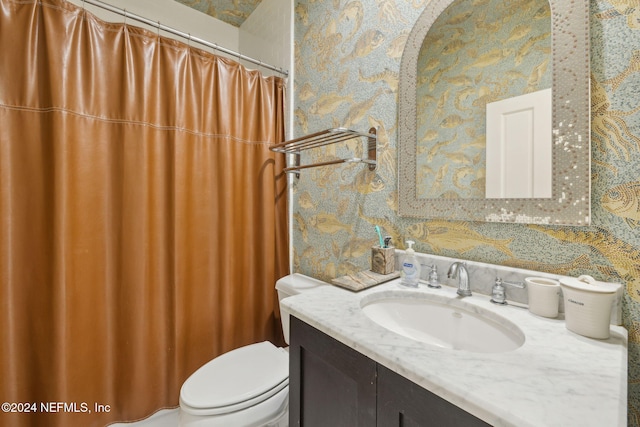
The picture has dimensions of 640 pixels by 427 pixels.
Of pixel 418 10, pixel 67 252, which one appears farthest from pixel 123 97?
pixel 418 10

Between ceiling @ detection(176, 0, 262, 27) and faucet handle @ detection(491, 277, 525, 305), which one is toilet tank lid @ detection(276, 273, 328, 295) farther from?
ceiling @ detection(176, 0, 262, 27)

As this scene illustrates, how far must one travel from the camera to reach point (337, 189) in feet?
4.50

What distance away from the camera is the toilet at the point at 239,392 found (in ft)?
3.02

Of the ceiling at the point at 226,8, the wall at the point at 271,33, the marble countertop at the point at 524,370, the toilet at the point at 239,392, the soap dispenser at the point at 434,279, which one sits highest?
the ceiling at the point at 226,8

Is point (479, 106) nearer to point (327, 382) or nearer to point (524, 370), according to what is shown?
point (524, 370)

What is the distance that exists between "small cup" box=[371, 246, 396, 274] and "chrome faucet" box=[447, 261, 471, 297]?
22 cm

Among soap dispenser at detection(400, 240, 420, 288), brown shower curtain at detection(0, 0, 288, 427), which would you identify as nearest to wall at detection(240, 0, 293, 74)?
brown shower curtain at detection(0, 0, 288, 427)

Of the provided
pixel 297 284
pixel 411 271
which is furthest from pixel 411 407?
pixel 297 284

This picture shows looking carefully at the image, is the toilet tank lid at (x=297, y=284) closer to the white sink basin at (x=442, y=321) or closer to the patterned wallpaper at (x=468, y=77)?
the white sink basin at (x=442, y=321)

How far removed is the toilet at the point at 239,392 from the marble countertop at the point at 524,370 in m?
0.36

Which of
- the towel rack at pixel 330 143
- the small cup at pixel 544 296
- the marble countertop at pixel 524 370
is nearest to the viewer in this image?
the marble countertop at pixel 524 370

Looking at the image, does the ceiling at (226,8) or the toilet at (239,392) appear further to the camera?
the ceiling at (226,8)

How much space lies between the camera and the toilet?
3.02 ft

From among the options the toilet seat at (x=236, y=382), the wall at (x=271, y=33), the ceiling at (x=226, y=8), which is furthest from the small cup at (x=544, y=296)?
the ceiling at (x=226, y=8)
